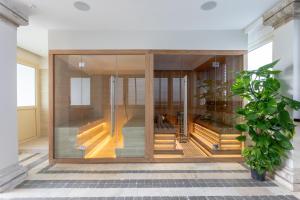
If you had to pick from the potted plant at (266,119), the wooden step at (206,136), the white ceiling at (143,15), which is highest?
the white ceiling at (143,15)

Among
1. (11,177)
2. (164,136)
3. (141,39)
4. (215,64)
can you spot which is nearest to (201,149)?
(164,136)

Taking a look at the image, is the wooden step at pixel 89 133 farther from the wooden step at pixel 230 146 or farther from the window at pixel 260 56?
the window at pixel 260 56

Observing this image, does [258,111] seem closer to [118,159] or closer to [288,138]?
[288,138]

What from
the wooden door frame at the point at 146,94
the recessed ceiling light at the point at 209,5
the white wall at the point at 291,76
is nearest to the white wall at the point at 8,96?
the wooden door frame at the point at 146,94


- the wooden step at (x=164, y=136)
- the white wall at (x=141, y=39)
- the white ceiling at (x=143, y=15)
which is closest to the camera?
the white ceiling at (x=143, y=15)

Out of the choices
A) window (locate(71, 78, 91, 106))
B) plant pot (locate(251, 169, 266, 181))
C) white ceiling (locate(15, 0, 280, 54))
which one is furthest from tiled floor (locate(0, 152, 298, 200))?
white ceiling (locate(15, 0, 280, 54))

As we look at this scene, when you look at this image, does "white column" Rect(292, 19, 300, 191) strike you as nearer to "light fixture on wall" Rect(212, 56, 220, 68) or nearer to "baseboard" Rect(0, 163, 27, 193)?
"light fixture on wall" Rect(212, 56, 220, 68)

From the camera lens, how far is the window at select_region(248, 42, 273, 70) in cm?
355

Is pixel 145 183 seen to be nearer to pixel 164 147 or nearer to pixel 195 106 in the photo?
pixel 164 147

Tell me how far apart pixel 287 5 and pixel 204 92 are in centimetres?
193

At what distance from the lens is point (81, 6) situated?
10.3 ft

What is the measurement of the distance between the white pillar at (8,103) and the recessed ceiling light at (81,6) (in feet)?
2.87

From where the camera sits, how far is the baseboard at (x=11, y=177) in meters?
2.75

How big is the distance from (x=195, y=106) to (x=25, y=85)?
4993mm
